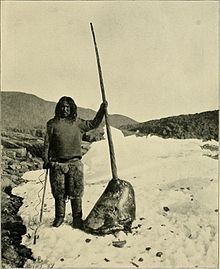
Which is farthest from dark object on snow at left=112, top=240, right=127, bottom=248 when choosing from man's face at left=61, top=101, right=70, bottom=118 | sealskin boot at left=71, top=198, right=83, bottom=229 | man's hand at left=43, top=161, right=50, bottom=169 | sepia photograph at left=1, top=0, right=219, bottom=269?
man's face at left=61, top=101, right=70, bottom=118

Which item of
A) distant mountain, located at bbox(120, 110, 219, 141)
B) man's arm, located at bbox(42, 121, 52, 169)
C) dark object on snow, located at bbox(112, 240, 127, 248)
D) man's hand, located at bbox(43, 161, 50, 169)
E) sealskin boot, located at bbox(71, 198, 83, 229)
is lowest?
dark object on snow, located at bbox(112, 240, 127, 248)

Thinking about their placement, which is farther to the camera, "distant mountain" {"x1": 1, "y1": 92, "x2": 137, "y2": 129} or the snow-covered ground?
"distant mountain" {"x1": 1, "y1": 92, "x2": 137, "y2": 129}

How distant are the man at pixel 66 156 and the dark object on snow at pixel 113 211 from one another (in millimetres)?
51

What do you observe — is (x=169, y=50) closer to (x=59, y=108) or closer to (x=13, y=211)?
(x=59, y=108)

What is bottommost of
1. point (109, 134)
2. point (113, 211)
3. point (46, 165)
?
point (113, 211)

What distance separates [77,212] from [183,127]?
1.49 feet

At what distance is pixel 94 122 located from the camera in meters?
2.12

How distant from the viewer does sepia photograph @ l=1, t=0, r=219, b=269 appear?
2047mm

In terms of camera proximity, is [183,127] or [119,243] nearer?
[119,243]

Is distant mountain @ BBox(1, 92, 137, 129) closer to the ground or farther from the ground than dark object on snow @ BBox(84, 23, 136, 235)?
farther from the ground

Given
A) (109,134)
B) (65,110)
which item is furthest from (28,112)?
(109,134)

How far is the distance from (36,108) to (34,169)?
8.1 inches

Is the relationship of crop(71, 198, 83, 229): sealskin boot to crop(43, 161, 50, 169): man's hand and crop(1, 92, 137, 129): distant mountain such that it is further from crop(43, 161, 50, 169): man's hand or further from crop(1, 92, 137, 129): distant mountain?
crop(1, 92, 137, 129): distant mountain

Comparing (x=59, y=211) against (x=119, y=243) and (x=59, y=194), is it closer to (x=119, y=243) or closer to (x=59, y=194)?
(x=59, y=194)
